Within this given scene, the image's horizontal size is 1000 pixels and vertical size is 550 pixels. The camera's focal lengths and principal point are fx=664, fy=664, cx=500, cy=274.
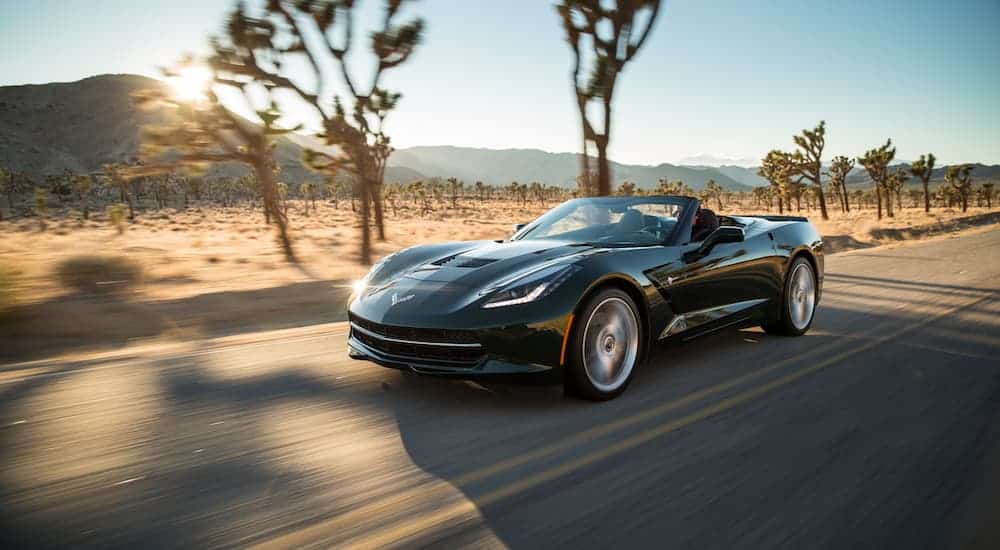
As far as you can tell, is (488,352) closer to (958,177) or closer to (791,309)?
(791,309)

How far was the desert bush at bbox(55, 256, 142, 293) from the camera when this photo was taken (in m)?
8.77

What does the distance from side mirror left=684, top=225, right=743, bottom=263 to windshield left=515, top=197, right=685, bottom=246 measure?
0.26 meters

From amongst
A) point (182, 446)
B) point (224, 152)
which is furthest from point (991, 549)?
point (224, 152)

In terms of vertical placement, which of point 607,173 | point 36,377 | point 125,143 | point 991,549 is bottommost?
point 991,549

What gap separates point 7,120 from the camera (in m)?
132

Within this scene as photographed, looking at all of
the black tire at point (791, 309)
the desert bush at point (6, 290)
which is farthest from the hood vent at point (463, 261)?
the desert bush at point (6, 290)

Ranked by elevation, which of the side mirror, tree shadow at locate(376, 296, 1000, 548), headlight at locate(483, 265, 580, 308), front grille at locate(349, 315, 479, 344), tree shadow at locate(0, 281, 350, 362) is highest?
the side mirror

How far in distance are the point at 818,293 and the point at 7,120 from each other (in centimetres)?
16364

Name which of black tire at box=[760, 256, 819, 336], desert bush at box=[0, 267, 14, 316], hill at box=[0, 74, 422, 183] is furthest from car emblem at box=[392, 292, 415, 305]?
hill at box=[0, 74, 422, 183]

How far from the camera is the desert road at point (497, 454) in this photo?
246 cm

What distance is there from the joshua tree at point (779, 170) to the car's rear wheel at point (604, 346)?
52.1 meters

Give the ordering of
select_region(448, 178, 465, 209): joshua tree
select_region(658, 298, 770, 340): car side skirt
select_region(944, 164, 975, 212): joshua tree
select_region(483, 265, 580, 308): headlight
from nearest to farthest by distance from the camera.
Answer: select_region(483, 265, 580, 308): headlight, select_region(658, 298, 770, 340): car side skirt, select_region(944, 164, 975, 212): joshua tree, select_region(448, 178, 465, 209): joshua tree

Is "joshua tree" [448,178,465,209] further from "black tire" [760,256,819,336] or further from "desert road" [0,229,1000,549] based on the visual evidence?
"desert road" [0,229,1000,549]

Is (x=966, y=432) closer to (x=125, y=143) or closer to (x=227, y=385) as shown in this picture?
(x=227, y=385)
